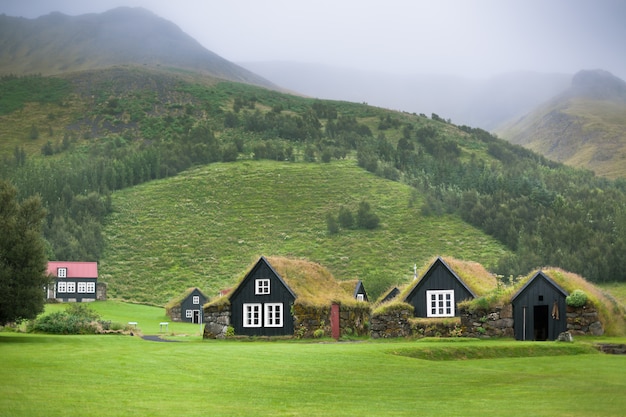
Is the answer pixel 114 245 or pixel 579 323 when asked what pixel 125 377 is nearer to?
pixel 579 323

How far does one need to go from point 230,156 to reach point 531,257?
263 ft

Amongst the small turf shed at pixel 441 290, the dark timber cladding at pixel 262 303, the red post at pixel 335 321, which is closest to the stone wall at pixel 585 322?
the small turf shed at pixel 441 290

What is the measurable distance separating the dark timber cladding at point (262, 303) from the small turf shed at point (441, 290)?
7.50 metres

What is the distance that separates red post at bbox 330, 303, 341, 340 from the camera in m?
50.0

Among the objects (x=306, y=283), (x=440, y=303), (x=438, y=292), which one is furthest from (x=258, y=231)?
(x=440, y=303)

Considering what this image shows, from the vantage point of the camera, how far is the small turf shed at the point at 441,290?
45.8 m

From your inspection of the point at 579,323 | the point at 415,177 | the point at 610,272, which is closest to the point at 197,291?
the point at 610,272

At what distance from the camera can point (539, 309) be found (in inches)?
1672

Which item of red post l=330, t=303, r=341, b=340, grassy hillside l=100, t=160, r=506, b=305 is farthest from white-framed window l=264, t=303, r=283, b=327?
grassy hillside l=100, t=160, r=506, b=305

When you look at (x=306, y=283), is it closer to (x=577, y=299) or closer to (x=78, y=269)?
(x=577, y=299)

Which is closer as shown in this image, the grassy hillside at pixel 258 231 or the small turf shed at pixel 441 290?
the small turf shed at pixel 441 290

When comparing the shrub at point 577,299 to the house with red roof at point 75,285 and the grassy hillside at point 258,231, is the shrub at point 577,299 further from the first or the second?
the house with red roof at point 75,285

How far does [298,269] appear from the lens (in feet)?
172

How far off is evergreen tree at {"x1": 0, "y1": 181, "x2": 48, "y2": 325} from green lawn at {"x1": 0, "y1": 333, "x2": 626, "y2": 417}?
539 centimetres
